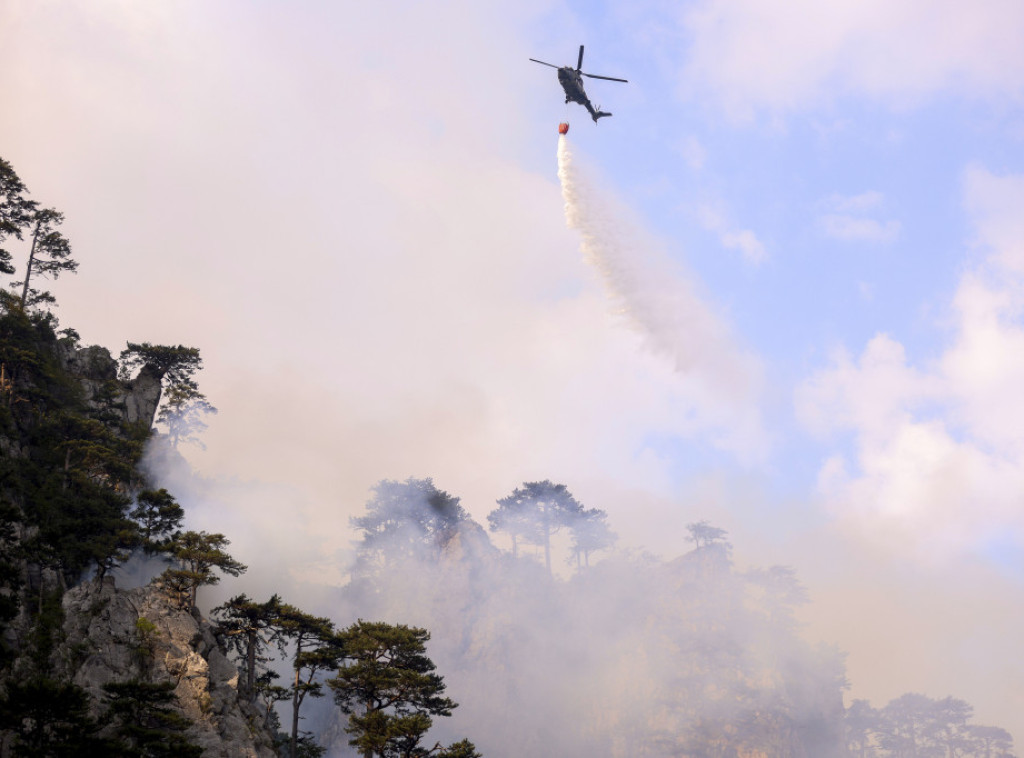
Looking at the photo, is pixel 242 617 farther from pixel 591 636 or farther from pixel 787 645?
pixel 787 645

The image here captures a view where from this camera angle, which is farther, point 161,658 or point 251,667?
point 251,667

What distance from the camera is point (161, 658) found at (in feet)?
164

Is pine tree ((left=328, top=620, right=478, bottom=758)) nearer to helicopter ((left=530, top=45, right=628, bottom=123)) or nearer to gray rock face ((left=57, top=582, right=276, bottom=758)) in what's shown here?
gray rock face ((left=57, top=582, right=276, bottom=758))

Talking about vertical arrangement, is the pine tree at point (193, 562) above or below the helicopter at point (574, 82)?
below

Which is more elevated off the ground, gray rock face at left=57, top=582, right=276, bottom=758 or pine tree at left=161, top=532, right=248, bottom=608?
pine tree at left=161, top=532, right=248, bottom=608

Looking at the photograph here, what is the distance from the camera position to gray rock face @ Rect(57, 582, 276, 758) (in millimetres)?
46750

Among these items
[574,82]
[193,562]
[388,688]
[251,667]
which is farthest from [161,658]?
[574,82]

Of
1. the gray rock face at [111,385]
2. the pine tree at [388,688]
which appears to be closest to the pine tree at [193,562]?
the pine tree at [388,688]

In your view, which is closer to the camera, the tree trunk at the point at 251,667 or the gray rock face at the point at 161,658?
the gray rock face at the point at 161,658

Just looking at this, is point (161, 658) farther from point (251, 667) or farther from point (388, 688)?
point (388, 688)

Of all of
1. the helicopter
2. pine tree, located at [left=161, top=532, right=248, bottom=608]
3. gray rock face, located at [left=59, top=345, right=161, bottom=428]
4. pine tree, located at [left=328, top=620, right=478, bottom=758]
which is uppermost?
the helicopter

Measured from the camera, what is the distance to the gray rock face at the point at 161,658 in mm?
46750

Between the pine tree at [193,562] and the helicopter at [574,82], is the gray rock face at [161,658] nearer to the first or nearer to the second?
the pine tree at [193,562]

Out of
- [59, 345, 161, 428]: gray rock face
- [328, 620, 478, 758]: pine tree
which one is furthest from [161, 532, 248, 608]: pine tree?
[59, 345, 161, 428]: gray rock face
